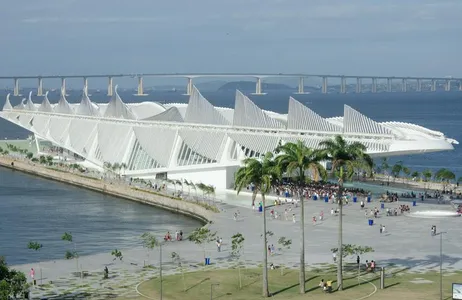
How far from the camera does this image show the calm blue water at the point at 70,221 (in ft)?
149

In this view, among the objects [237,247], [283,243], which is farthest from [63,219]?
[283,243]

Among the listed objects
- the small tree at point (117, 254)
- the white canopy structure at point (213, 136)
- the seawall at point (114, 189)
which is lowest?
the small tree at point (117, 254)

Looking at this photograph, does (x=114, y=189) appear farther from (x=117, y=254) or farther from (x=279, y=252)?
(x=117, y=254)

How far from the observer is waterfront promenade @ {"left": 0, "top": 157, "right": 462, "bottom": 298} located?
114 ft

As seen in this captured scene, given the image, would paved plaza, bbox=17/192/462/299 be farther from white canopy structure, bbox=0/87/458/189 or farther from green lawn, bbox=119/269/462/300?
white canopy structure, bbox=0/87/458/189

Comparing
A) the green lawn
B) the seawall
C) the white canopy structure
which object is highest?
the white canopy structure

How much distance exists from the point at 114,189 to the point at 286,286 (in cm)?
3443

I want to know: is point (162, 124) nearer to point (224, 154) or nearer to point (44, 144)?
point (224, 154)

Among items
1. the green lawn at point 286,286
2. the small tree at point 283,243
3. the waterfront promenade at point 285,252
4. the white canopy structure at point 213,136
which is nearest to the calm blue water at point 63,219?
the waterfront promenade at point 285,252

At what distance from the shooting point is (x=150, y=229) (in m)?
51.0

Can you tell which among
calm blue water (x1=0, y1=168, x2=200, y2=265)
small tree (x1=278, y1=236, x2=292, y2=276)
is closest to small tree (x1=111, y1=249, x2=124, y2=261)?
calm blue water (x1=0, y1=168, x2=200, y2=265)

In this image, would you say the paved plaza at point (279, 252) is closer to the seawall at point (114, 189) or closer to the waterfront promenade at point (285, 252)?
the waterfront promenade at point (285, 252)

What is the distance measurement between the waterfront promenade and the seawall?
3230 millimetres

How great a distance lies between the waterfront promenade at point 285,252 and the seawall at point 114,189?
323 cm
